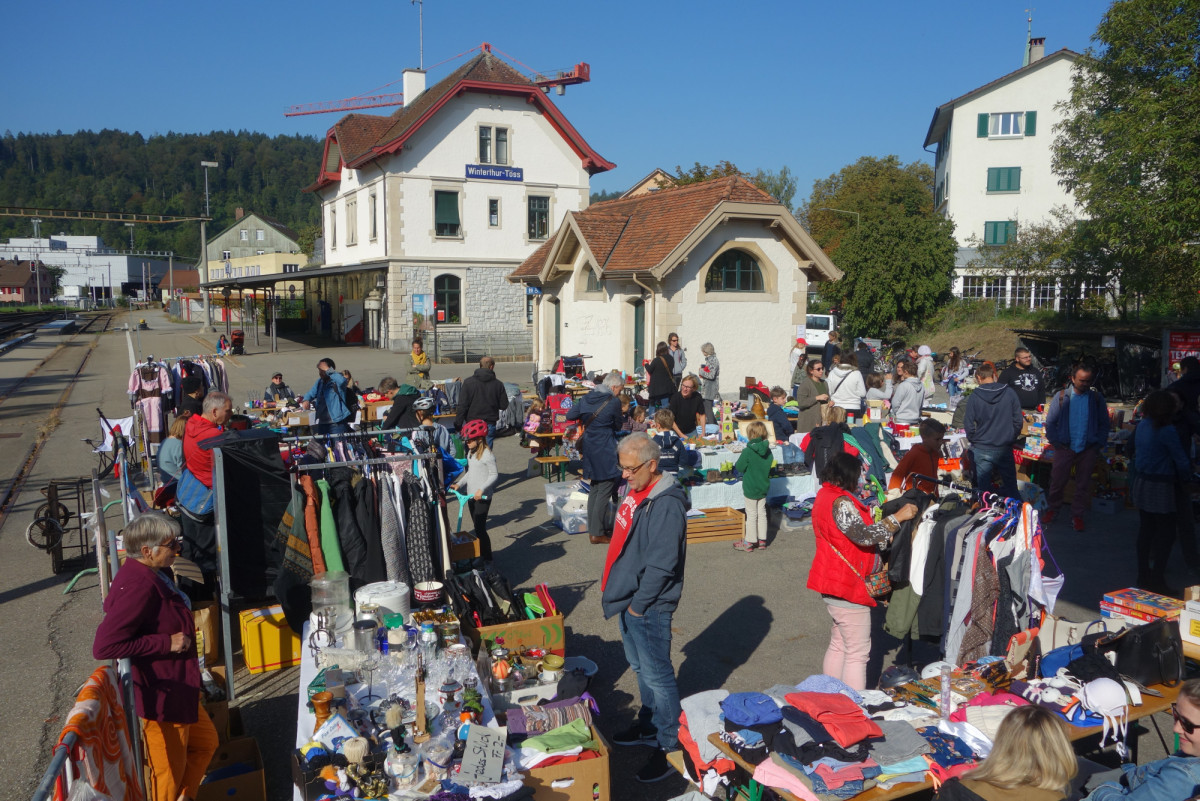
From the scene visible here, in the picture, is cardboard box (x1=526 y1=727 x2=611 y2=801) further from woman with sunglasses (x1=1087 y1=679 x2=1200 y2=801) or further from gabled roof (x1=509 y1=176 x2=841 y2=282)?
gabled roof (x1=509 y1=176 x2=841 y2=282)

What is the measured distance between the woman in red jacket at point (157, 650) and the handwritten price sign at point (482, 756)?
61.2 inches

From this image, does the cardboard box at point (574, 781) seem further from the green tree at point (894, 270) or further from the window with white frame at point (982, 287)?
the window with white frame at point (982, 287)

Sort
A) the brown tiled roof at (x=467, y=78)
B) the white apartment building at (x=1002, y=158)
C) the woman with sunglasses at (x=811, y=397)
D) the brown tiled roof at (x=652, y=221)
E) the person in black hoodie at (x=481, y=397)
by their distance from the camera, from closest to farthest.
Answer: the woman with sunglasses at (x=811, y=397)
the person in black hoodie at (x=481, y=397)
the brown tiled roof at (x=652, y=221)
the brown tiled roof at (x=467, y=78)
the white apartment building at (x=1002, y=158)

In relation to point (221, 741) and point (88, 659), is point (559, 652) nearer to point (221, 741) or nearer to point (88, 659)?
point (221, 741)

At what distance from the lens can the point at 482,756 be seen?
397 centimetres

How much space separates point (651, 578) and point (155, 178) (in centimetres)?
18255

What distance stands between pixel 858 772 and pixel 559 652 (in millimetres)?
2581

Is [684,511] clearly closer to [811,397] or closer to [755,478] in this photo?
[755,478]

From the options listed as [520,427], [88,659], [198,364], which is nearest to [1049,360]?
[520,427]

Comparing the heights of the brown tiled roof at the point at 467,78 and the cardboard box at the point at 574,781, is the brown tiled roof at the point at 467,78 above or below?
above

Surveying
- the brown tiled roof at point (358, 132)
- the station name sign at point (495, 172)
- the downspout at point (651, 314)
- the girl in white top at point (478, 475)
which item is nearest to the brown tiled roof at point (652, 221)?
the downspout at point (651, 314)

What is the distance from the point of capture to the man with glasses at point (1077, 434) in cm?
962

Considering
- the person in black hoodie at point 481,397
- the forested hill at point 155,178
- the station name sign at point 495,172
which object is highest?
the forested hill at point 155,178

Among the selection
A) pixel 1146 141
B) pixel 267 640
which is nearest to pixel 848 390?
pixel 267 640
